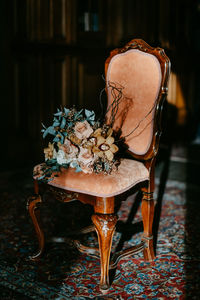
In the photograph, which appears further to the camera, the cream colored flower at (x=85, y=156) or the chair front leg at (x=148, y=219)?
the chair front leg at (x=148, y=219)

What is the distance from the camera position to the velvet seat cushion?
201 centimetres

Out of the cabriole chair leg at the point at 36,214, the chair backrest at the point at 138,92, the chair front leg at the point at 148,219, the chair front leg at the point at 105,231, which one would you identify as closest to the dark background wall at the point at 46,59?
the chair backrest at the point at 138,92

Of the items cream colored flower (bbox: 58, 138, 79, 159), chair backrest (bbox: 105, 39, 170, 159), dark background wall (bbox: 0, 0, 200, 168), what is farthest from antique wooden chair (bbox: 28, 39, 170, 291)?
dark background wall (bbox: 0, 0, 200, 168)

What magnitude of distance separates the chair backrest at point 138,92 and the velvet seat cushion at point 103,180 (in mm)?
170

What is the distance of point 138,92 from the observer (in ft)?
7.68

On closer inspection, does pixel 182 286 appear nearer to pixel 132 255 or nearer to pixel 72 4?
pixel 132 255

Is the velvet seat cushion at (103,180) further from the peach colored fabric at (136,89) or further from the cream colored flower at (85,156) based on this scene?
the peach colored fabric at (136,89)

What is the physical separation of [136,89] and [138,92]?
0.02 m

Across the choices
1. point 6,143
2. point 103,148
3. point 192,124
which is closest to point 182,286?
point 103,148

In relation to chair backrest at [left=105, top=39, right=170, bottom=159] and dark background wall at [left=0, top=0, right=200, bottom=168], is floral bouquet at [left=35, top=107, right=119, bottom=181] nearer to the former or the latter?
chair backrest at [left=105, top=39, right=170, bottom=159]

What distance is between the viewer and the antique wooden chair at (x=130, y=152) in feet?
6.67

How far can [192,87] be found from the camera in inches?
276

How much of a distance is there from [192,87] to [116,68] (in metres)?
4.83

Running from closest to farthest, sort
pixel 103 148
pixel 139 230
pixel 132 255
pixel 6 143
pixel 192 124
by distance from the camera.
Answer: pixel 103 148 < pixel 132 255 < pixel 139 230 < pixel 6 143 < pixel 192 124
